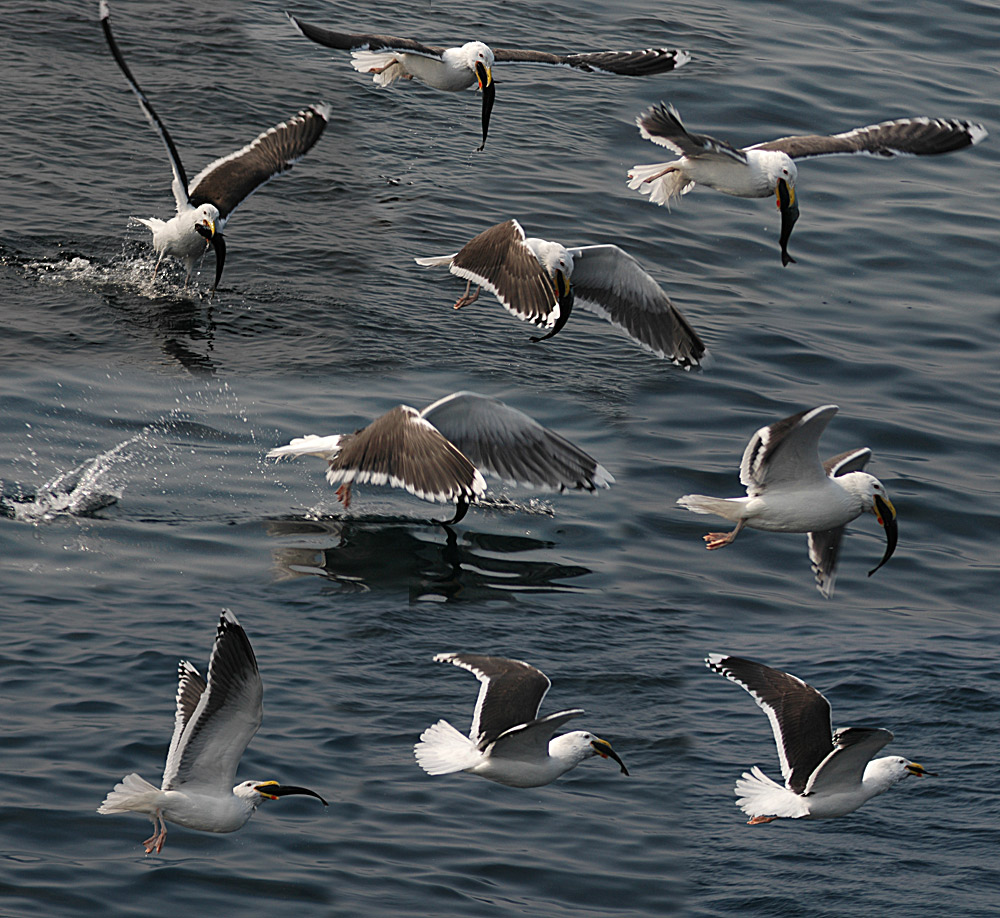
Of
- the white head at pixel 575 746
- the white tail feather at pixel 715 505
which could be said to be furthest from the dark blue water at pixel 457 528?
the white tail feather at pixel 715 505

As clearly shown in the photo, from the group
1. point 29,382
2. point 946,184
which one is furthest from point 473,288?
point 946,184

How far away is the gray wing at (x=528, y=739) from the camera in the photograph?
686 centimetres

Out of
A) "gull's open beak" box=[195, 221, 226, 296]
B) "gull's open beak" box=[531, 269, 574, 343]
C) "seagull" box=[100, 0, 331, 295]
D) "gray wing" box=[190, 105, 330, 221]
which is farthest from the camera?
"gray wing" box=[190, 105, 330, 221]

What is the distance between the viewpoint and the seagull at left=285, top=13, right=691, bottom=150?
12.2 m

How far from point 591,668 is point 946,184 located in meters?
11.3

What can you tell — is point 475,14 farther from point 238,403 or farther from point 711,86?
point 238,403

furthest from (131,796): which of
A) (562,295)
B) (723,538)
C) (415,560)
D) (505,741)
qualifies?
(562,295)

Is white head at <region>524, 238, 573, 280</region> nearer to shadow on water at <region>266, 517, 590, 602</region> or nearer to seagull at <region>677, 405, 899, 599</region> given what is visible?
shadow on water at <region>266, 517, 590, 602</region>

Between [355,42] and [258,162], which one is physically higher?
[355,42]

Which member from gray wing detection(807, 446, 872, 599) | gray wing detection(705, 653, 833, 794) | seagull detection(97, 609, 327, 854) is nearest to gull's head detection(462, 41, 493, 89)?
gray wing detection(807, 446, 872, 599)

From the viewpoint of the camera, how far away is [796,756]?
7680 mm

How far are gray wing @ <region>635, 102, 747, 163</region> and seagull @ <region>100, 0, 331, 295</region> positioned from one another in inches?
160

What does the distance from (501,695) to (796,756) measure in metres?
1.68

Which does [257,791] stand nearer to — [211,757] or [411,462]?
[211,757]
